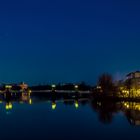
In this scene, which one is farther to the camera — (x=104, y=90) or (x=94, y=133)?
(x=104, y=90)

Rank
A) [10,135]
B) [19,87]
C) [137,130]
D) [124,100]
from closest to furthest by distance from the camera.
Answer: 1. [10,135]
2. [137,130]
3. [124,100]
4. [19,87]

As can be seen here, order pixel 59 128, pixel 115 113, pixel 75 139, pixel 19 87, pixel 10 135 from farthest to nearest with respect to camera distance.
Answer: pixel 19 87, pixel 115 113, pixel 59 128, pixel 10 135, pixel 75 139

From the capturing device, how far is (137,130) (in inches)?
1207

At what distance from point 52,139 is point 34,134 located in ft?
8.77

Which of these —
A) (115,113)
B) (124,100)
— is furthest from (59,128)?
(124,100)

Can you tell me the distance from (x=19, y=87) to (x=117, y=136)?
437 feet

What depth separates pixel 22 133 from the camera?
29922 mm

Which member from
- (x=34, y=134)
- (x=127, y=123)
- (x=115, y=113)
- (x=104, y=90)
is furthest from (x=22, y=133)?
(x=104, y=90)

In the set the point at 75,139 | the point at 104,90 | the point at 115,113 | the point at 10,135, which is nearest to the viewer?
the point at 75,139

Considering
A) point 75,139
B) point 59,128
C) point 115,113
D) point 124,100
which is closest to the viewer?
point 75,139

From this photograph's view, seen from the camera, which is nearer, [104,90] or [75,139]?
[75,139]

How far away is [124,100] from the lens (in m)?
64.2

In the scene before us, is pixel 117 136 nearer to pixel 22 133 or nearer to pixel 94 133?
pixel 94 133

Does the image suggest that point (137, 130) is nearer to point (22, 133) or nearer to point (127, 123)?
point (127, 123)
